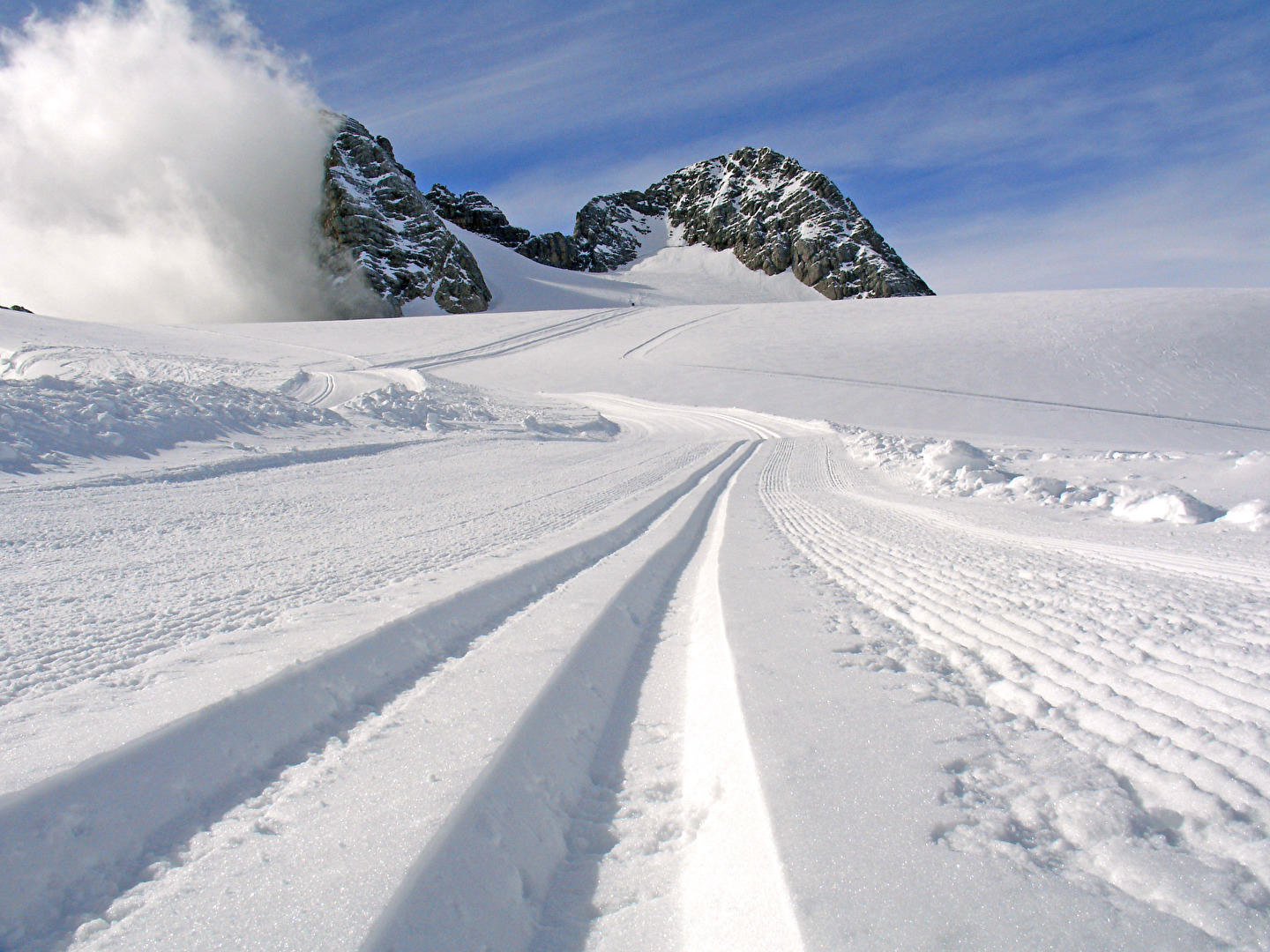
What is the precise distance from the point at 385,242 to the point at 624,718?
97085 millimetres

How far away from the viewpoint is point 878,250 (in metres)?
120

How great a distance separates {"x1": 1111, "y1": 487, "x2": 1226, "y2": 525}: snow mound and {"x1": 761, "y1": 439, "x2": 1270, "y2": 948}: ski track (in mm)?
1157

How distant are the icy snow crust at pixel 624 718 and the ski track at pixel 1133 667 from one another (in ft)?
0.04

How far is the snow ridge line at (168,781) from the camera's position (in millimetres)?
1236

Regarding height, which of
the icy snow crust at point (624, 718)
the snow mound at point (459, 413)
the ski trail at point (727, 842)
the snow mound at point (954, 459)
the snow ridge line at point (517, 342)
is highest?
the snow ridge line at point (517, 342)

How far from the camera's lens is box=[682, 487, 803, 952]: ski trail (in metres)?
1.21

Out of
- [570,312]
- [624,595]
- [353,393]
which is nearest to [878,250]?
[570,312]

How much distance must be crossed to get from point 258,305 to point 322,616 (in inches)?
3610

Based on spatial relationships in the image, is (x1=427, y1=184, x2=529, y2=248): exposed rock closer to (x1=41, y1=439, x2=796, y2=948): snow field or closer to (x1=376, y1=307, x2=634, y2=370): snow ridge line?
(x1=376, y1=307, x2=634, y2=370): snow ridge line

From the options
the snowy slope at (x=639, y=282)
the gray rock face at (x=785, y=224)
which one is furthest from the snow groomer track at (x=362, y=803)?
the gray rock face at (x=785, y=224)

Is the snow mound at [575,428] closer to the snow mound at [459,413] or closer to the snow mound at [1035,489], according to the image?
the snow mound at [459,413]

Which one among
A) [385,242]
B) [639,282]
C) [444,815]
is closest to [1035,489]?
[444,815]

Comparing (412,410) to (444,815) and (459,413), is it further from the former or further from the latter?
(444,815)

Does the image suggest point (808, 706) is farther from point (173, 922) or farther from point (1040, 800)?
point (173, 922)
